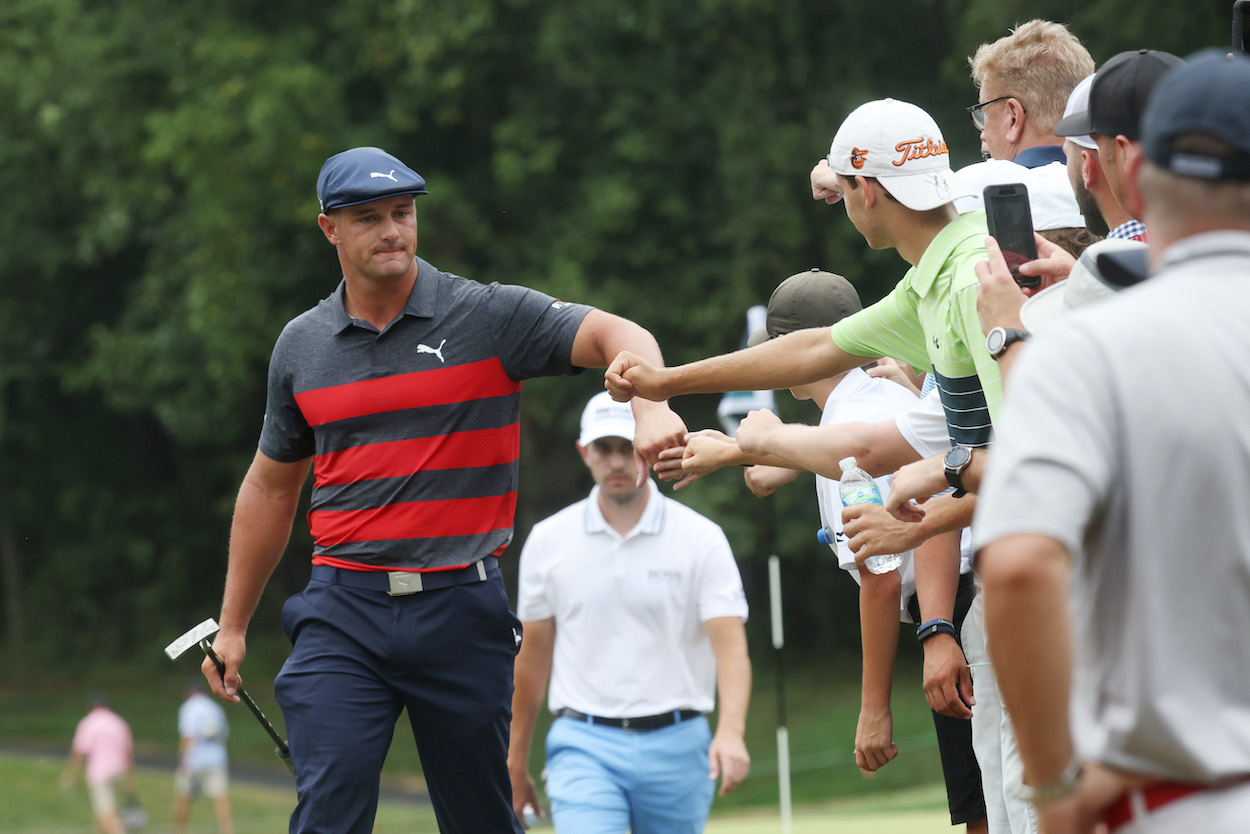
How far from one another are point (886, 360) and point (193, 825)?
58.5ft

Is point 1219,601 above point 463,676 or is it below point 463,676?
above

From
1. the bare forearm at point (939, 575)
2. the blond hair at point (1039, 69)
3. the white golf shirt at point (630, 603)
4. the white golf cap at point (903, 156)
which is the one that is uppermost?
the blond hair at point (1039, 69)

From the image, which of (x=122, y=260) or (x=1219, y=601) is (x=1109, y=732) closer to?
(x=1219, y=601)

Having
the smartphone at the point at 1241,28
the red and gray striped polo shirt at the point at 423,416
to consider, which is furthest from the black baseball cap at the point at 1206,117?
the red and gray striped polo shirt at the point at 423,416

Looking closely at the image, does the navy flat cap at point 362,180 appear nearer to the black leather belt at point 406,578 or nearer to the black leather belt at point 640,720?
the black leather belt at point 406,578

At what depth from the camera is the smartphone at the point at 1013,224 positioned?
3285mm

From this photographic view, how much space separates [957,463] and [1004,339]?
494 millimetres

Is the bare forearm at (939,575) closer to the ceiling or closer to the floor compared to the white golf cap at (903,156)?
closer to the floor

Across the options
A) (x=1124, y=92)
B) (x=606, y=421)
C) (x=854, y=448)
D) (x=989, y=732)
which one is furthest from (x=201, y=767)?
(x=1124, y=92)

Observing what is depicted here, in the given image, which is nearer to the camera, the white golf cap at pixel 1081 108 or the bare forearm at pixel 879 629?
the white golf cap at pixel 1081 108

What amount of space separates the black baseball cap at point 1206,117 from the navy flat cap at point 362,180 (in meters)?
3.08

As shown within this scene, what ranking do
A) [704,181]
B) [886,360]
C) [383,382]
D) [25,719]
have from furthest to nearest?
[25,719], [704,181], [886,360], [383,382]

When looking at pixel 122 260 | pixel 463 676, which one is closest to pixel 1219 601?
pixel 463 676

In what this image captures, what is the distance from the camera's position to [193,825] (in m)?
20.7
